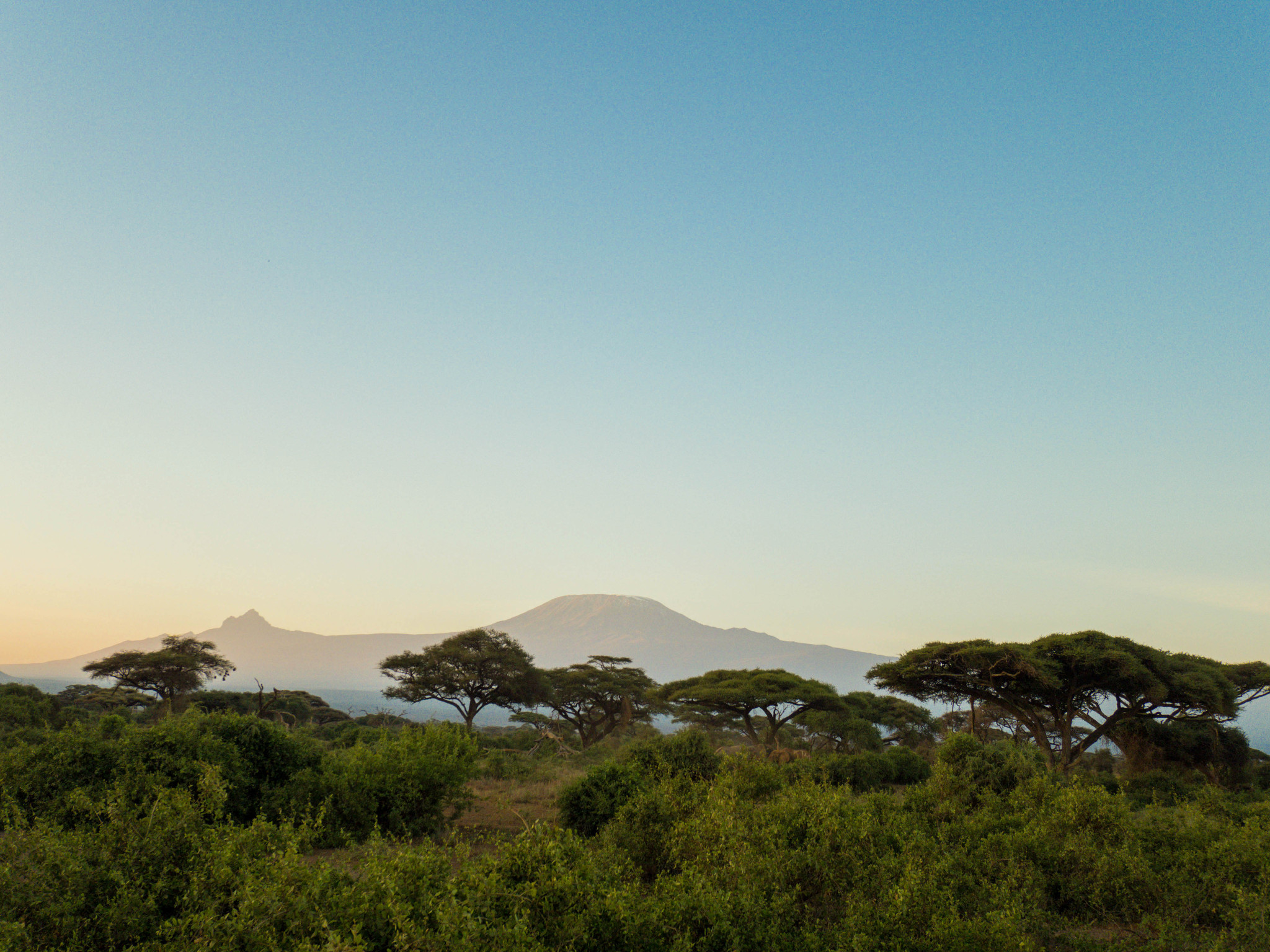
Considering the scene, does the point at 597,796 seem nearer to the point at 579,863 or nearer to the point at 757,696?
the point at 579,863

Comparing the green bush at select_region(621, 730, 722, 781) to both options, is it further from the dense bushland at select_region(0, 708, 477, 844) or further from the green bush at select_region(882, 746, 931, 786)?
the green bush at select_region(882, 746, 931, 786)

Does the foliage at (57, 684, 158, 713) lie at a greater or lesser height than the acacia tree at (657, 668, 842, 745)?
lesser

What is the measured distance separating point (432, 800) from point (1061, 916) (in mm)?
11395

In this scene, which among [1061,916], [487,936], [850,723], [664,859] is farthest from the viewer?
[850,723]

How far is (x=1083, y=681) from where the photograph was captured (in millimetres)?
26781

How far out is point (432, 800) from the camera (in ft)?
46.3

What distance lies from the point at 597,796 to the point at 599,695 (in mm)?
29847

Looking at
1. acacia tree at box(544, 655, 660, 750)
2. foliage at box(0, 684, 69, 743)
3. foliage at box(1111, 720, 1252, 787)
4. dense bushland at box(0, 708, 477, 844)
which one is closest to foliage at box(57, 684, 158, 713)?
foliage at box(0, 684, 69, 743)

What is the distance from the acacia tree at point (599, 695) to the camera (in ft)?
140

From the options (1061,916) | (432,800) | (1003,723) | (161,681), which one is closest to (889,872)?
(1061,916)

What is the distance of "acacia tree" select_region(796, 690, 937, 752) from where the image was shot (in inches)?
1318

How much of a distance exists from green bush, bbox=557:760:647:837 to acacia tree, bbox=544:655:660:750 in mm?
26211

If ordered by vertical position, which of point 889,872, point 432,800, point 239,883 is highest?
point 239,883

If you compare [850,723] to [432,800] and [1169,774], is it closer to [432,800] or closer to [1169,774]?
[1169,774]
